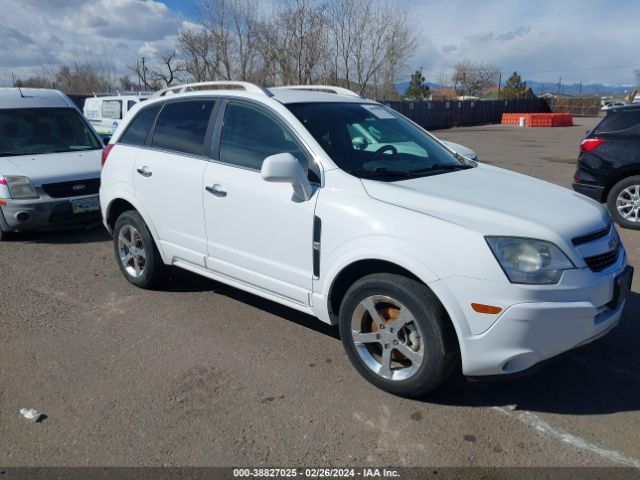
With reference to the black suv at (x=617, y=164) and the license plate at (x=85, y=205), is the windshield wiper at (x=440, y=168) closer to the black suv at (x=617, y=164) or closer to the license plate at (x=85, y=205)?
the black suv at (x=617, y=164)

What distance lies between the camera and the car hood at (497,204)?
3014 millimetres

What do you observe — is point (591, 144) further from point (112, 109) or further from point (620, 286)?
point (112, 109)

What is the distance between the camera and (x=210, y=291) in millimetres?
5215

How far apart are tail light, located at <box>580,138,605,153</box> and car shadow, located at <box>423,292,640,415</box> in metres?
4.67

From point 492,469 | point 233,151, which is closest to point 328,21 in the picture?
point 233,151

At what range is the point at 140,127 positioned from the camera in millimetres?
5137

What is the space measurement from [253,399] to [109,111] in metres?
13.2

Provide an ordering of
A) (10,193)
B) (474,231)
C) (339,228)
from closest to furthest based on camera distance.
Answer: (474,231), (339,228), (10,193)

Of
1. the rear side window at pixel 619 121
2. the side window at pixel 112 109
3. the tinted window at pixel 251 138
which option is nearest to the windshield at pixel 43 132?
the tinted window at pixel 251 138

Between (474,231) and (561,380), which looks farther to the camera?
(561,380)

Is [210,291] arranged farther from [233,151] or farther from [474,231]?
[474,231]

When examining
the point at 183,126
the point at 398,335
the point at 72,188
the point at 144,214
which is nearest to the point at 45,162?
the point at 72,188

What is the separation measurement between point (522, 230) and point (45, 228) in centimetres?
618

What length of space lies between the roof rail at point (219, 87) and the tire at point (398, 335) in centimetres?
179
